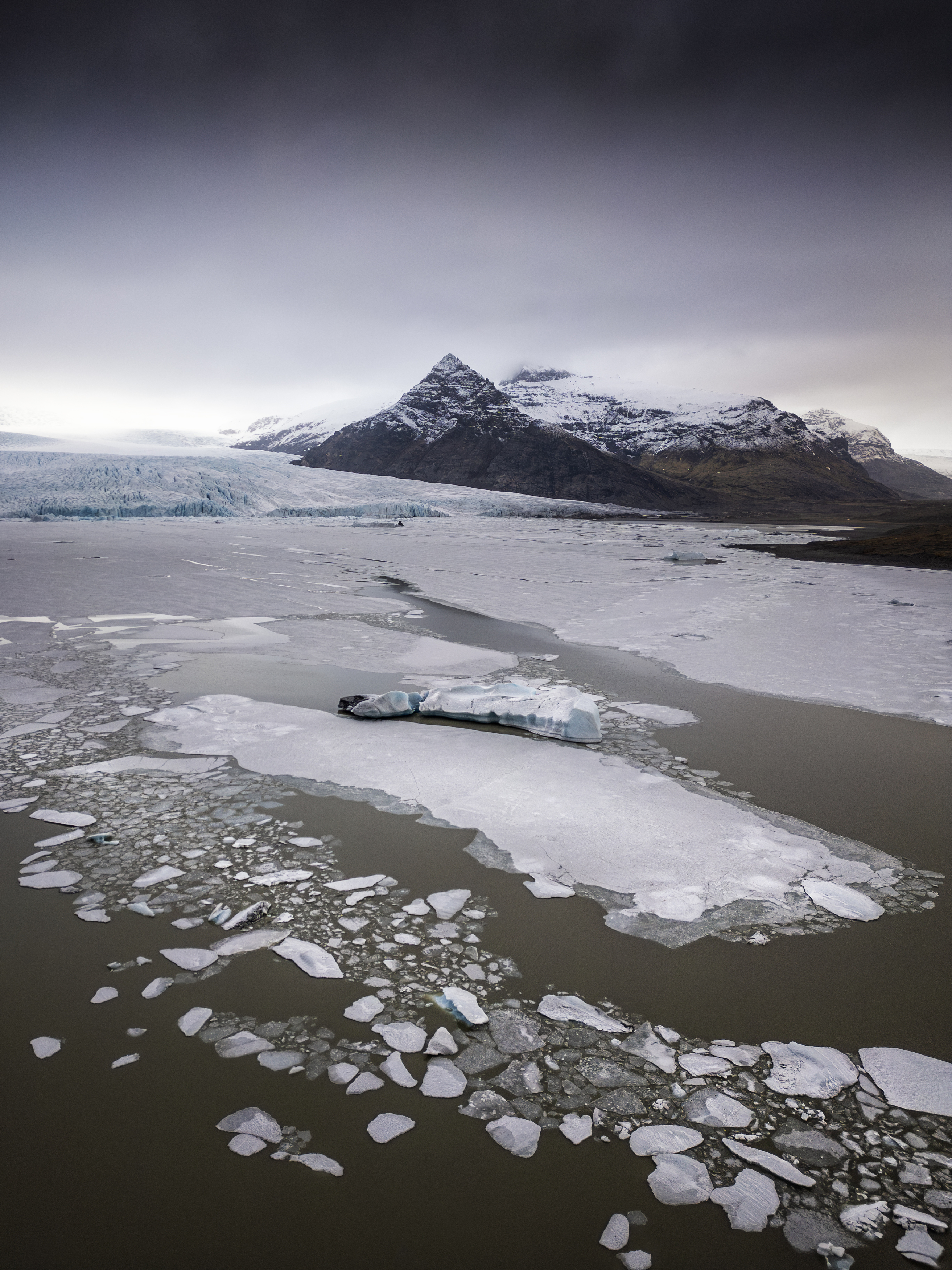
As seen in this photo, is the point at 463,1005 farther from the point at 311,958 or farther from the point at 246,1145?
the point at 246,1145

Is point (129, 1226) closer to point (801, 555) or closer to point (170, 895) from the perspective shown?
point (170, 895)

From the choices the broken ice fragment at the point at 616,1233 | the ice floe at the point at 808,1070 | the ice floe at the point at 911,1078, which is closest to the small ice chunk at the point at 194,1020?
the broken ice fragment at the point at 616,1233

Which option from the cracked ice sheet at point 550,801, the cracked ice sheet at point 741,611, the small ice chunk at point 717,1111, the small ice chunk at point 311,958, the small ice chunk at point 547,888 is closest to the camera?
the small ice chunk at point 717,1111

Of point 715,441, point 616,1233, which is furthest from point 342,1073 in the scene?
point 715,441

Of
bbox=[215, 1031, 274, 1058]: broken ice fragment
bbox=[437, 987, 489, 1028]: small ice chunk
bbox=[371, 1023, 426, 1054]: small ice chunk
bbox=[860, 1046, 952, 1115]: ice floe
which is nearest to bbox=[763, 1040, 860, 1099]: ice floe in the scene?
bbox=[860, 1046, 952, 1115]: ice floe

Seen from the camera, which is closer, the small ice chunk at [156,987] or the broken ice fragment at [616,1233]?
the broken ice fragment at [616,1233]

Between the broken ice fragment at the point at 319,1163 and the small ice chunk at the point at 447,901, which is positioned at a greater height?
the small ice chunk at the point at 447,901

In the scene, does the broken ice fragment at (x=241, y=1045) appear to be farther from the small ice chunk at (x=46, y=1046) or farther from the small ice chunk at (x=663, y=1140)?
the small ice chunk at (x=663, y=1140)
